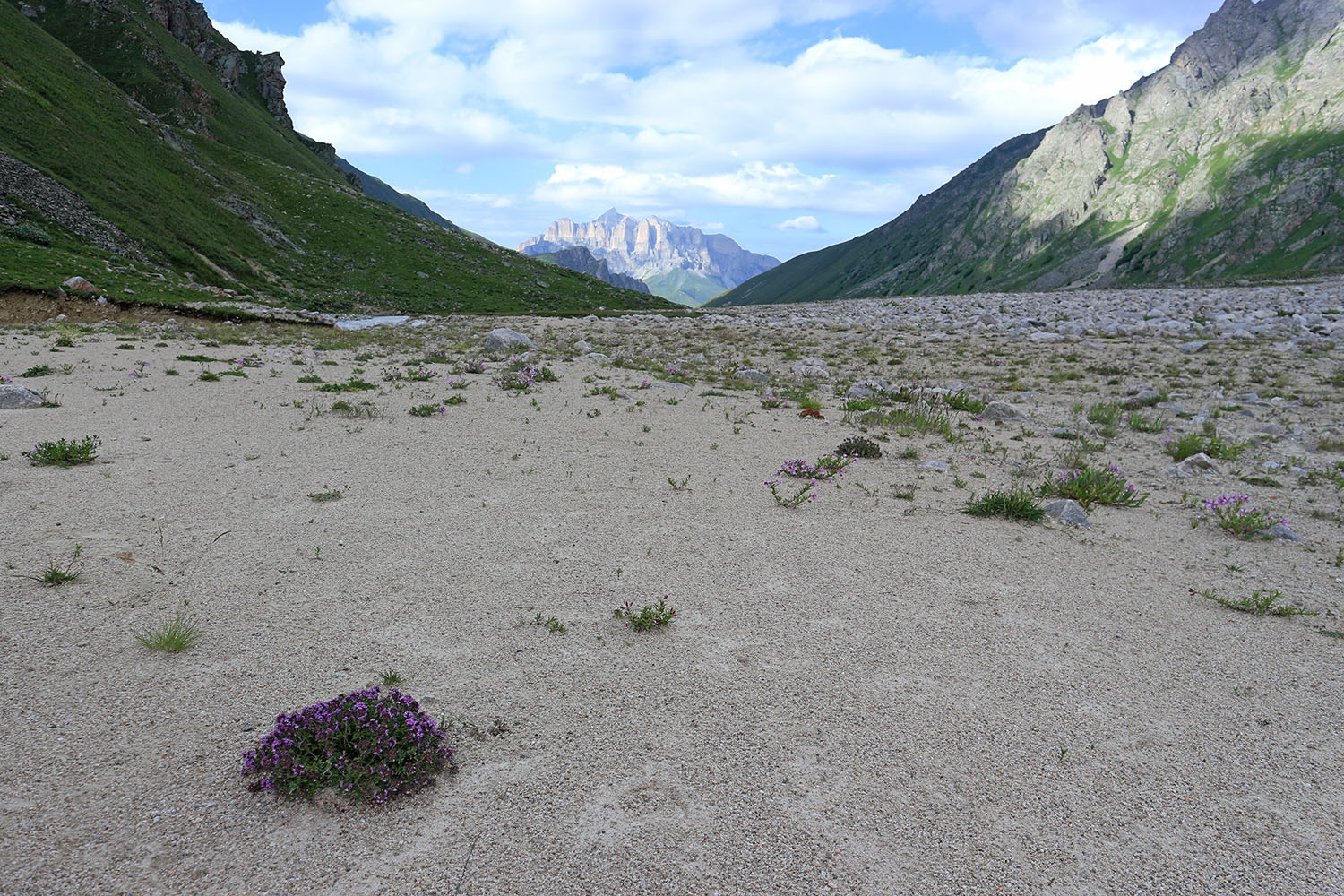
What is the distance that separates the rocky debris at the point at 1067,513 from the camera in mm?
8094

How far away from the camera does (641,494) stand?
28.5 feet

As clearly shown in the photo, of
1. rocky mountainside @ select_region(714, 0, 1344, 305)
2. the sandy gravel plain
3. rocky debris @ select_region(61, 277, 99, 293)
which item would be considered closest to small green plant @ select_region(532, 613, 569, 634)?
the sandy gravel plain

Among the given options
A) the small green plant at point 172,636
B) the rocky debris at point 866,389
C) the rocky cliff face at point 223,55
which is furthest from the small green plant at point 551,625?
the rocky cliff face at point 223,55

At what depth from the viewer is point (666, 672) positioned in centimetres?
477

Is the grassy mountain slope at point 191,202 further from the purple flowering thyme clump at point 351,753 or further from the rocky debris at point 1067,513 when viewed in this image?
the rocky debris at point 1067,513

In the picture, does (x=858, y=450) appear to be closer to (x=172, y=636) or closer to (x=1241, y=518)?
(x=1241, y=518)

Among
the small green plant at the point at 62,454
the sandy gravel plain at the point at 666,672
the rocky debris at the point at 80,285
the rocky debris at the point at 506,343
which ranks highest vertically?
the rocky debris at the point at 80,285

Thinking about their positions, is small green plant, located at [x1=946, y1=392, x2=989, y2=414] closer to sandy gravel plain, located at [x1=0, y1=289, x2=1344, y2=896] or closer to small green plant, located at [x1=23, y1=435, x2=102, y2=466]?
sandy gravel plain, located at [x1=0, y1=289, x2=1344, y2=896]

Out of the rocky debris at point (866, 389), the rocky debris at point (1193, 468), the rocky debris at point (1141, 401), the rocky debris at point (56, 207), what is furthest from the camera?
the rocky debris at point (56, 207)

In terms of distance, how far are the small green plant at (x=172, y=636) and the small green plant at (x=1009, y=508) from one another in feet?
27.5

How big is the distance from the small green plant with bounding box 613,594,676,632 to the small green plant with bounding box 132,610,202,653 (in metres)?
3.22

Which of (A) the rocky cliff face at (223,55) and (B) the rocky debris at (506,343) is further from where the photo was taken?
(A) the rocky cliff face at (223,55)

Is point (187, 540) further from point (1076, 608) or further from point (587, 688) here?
point (1076, 608)

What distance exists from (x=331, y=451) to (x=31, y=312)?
24.8 metres
